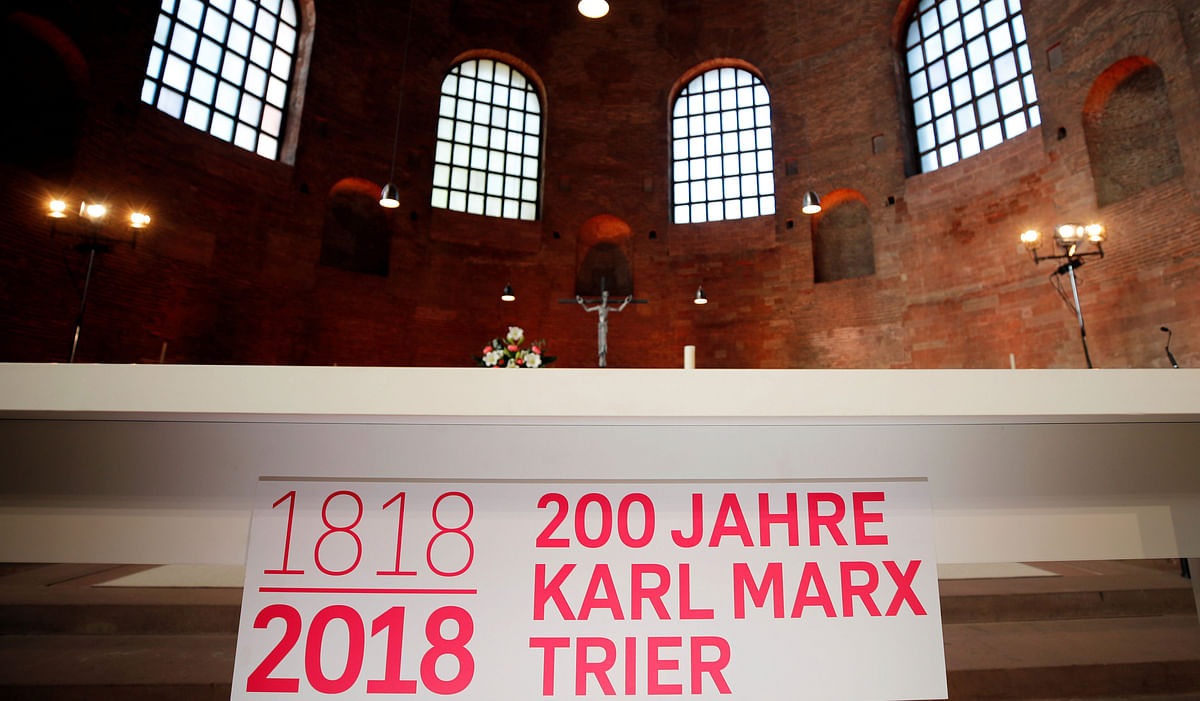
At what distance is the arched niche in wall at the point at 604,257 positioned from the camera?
1085 cm

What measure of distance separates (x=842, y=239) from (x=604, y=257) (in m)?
4.20

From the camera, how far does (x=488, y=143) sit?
1077 cm

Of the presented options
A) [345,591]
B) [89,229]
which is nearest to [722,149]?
[89,229]

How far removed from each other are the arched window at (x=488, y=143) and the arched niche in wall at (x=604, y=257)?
1.12m

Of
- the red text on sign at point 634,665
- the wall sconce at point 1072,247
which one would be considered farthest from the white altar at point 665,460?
the wall sconce at point 1072,247

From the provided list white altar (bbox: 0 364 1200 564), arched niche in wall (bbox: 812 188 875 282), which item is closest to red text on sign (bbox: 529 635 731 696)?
white altar (bbox: 0 364 1200 564)

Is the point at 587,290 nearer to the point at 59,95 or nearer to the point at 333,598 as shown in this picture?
the point at 59,95

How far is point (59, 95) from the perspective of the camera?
22.9 ft

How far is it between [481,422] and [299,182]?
9288 millimetres

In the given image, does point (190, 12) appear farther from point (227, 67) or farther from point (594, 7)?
point (594, 7)

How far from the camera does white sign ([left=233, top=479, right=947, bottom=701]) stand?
3.88 ft

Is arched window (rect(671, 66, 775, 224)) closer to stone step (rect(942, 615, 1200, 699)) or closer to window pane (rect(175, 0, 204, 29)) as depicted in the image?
window pane (rect(175, 0, 204, 29))

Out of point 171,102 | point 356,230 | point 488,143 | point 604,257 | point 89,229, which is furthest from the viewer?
point 604,257

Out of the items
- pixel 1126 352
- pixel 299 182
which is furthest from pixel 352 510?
pixel 299 182
